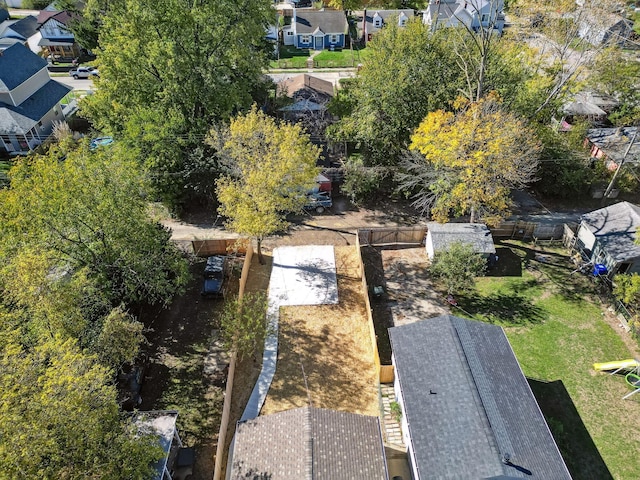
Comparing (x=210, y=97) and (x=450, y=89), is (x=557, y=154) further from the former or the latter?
(x=210, y=97)

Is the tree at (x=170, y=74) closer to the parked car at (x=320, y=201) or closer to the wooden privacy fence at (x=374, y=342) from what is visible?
the parked car at (x=320, y=201)

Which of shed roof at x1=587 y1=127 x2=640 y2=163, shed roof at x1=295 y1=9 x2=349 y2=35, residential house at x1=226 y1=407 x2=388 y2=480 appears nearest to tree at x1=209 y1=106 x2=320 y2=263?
residential house at x1=226 y1=407 x2=388 y2=480

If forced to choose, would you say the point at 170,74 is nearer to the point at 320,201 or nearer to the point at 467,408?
the point at 320,201

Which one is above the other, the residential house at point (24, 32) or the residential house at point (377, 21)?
the residential house at point (377, 21)

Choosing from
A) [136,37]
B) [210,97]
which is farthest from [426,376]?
[136,37]

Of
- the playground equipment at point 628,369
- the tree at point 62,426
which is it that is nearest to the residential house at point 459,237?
the playground equipment at point 628,369
